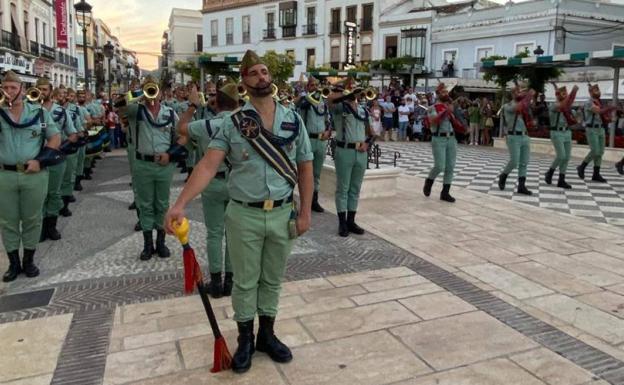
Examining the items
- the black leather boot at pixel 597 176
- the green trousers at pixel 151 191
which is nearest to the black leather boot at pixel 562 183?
the black leather boot at pixel 597 176

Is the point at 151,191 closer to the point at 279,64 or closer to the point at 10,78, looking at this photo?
the point at 10,78

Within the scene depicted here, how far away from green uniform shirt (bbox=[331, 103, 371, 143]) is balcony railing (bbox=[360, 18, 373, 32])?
121ft

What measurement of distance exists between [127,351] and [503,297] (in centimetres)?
308

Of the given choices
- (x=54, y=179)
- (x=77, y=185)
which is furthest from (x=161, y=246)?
(x=77, y=185)

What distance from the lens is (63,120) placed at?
23.5 ft

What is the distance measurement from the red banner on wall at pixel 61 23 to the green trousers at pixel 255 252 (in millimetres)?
44027

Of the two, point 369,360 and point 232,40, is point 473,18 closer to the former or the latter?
point 232,40

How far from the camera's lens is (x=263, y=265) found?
3.48 meters

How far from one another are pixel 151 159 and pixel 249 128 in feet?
9.32

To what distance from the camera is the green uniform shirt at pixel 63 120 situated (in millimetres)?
6934

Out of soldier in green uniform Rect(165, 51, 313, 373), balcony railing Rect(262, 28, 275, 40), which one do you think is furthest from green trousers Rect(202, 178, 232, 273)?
balcony railing Rect(262, 28, 275, 40)

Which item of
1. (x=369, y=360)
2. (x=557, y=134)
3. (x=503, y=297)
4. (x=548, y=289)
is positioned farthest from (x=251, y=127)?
(x=557, y=134)

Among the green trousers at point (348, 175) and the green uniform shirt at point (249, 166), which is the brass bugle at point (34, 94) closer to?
the green trousers at point (348, 175)

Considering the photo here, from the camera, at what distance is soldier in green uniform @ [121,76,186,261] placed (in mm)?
5773
